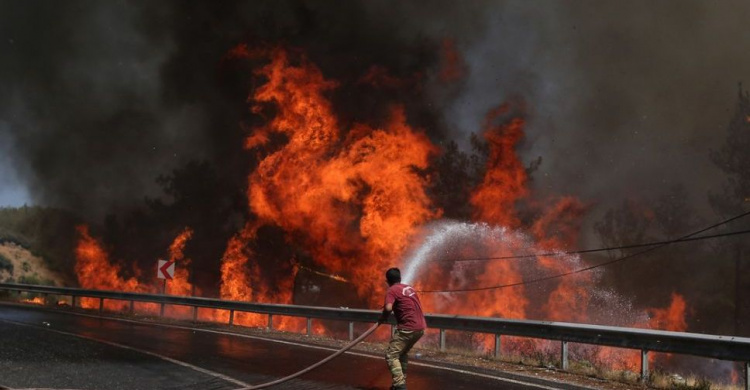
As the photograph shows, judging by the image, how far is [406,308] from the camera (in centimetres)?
731

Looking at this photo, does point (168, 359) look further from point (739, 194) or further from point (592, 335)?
point (739, 194)

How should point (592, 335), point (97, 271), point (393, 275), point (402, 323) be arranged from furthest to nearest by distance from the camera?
point (97, 271)
point (592, 335)
point (393, 275)
point (402, 323)

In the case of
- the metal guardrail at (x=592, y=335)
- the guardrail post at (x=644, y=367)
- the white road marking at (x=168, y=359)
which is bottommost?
the white road marking at (x=168, y=359)

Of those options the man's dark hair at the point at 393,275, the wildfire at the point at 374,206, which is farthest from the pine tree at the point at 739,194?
the man's dark hair at the point at 393,275

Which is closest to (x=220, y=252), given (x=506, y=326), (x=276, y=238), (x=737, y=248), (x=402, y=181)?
(x=276, y=238)

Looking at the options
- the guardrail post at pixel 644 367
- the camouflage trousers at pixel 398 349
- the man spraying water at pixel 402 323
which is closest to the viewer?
the camouflage trousers at pixel 398 349

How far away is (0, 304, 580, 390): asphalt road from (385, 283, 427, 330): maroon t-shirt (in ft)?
3.12

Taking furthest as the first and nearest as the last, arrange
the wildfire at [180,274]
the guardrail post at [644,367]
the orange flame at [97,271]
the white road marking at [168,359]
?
the orange flame at [97,271]
the wildfire at [180,274]
the guardrail post at [644,367]
the white road marking at [168,359]

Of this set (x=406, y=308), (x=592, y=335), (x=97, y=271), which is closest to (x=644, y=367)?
(x=592, y=335)

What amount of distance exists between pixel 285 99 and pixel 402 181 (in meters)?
5.59

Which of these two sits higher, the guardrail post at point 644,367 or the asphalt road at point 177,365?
the guardrail post at point 644,367

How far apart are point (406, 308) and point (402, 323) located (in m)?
0.18

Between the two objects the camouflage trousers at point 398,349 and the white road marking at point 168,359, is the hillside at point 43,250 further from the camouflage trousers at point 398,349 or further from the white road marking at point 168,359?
the camouflage trousers at point 398,349

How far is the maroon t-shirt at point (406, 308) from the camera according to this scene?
7250 millimetres
